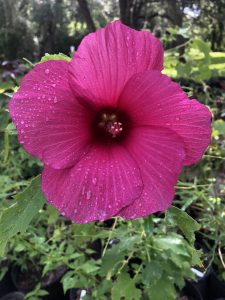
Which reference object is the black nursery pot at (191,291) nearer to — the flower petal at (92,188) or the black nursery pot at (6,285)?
the black nursery pot at (6,285)

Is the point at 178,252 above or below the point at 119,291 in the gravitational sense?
above

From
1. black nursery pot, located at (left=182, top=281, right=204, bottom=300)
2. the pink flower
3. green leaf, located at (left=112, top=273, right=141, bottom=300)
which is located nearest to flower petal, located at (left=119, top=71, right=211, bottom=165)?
the pink flower

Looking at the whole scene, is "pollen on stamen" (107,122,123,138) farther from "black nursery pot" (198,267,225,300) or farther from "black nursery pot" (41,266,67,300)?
"black nursery pot" (41,266,67,300)

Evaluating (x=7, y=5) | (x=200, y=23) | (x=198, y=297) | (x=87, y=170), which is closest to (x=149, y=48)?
(x=87, y=170)

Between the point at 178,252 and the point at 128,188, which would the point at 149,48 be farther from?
the point at 178,252

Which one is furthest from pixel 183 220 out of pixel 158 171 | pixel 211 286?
pixel 211 286

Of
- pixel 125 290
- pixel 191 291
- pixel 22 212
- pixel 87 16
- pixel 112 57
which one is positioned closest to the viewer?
pixel 112 57

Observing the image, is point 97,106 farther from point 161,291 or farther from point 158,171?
point 161,291
